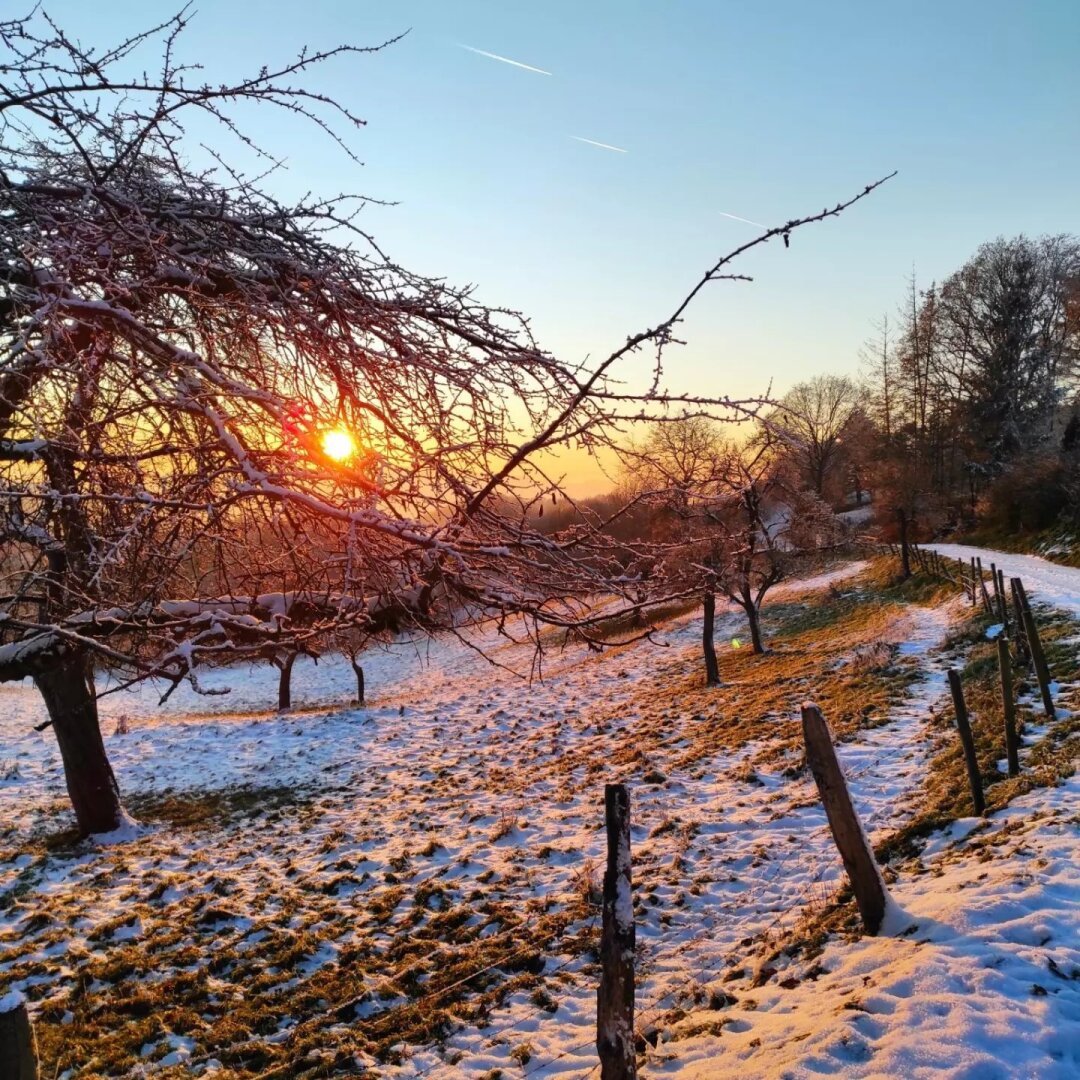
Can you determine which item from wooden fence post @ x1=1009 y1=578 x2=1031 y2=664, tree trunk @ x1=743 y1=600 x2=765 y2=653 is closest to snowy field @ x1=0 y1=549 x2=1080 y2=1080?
wooden fence post @ x1=1009 y1=578 x2=1031 y2=664

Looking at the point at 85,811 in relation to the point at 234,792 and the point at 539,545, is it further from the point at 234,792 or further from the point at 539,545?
the point at 539,545

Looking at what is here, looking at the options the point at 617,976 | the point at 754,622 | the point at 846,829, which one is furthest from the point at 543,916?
the point at 754,622

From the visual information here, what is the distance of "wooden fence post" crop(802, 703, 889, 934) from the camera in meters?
4.96

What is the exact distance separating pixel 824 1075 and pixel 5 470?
4576 millimetres

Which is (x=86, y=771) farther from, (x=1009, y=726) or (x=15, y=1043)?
(x=1009, y=726)

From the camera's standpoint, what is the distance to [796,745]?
1034 cm

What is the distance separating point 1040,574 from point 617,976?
→ 20528 mm

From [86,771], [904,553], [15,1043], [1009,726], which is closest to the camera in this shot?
[15,1043]

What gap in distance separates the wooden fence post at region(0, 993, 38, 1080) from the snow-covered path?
15.2 meters

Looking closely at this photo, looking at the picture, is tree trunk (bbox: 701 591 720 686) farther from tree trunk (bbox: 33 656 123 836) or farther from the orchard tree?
the orchard tree

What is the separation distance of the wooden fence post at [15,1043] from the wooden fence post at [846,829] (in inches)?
175

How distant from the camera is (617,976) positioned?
3.16 metres

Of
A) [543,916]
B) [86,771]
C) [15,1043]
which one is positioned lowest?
[543,916]

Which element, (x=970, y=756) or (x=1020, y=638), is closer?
(x=970, y=756)
